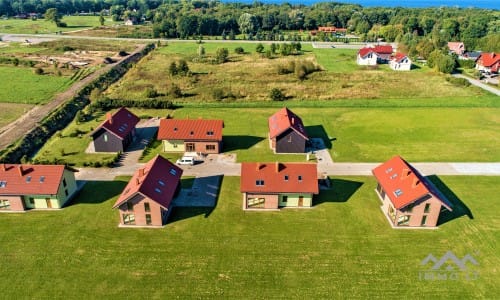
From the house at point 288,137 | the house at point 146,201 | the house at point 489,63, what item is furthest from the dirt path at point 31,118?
the house at point 489,63

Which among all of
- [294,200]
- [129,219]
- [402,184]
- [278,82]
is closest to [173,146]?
[129,219]

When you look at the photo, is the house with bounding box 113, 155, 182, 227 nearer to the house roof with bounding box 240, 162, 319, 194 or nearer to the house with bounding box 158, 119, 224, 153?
the house roof with bounding box 240, 162, 319, 194

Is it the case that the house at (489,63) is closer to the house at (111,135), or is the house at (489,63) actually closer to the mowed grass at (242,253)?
the mowed grass at (242,253)

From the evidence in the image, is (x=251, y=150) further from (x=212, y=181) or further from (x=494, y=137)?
(x=494, y=137)

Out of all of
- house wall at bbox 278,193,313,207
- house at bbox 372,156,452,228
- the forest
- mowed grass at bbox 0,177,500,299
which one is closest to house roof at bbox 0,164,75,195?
mowed grass at bbox 0,177,500,299

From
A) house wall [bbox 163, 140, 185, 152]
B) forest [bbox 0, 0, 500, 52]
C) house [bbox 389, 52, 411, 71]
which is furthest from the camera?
forest [bbox 0, 0, 500, 52]

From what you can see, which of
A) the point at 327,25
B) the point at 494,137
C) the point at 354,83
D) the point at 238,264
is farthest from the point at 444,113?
the point at 327,25

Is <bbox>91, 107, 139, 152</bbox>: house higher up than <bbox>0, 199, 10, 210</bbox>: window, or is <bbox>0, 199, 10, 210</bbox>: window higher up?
<bbox>91, 107, 139, 152</bbox>: house
